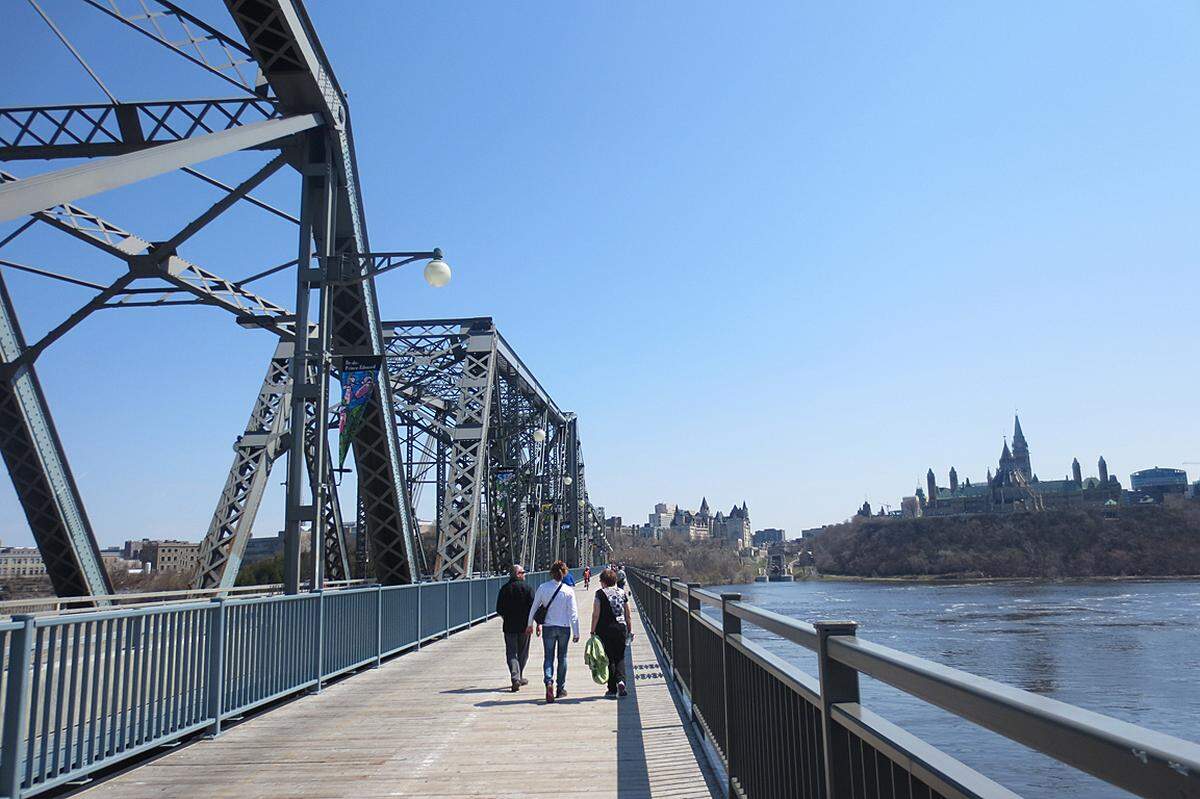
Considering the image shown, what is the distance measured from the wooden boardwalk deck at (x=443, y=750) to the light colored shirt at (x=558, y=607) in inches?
34.9

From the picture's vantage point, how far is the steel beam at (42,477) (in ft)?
47.4

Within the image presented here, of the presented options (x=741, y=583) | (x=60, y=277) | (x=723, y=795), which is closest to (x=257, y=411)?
(x=60, y=277)

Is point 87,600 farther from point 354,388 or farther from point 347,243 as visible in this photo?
point 347,243

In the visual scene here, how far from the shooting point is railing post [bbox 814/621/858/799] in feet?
10.3

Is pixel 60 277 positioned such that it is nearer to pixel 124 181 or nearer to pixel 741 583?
pixel 124 181

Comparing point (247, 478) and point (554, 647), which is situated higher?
point (247, 478)

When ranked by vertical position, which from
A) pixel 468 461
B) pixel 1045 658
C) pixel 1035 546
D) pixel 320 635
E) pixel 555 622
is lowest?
pixel 1045 658

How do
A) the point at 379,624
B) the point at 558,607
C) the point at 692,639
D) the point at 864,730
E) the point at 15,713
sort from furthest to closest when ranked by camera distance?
the point at 379,624 < the point at 558,607 < the point at 692,639 < the point at 15,713 < the point at 864,730

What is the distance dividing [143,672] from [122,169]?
546cm

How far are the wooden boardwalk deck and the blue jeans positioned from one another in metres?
0.34

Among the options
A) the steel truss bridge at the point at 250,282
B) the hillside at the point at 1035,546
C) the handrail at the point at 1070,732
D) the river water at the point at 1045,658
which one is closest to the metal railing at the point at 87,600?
the steel truss bridge at the point at 250,282

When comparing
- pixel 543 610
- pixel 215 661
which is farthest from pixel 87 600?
pixel 543 610

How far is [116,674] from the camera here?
684cm

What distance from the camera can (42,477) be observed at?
49.2 ft
